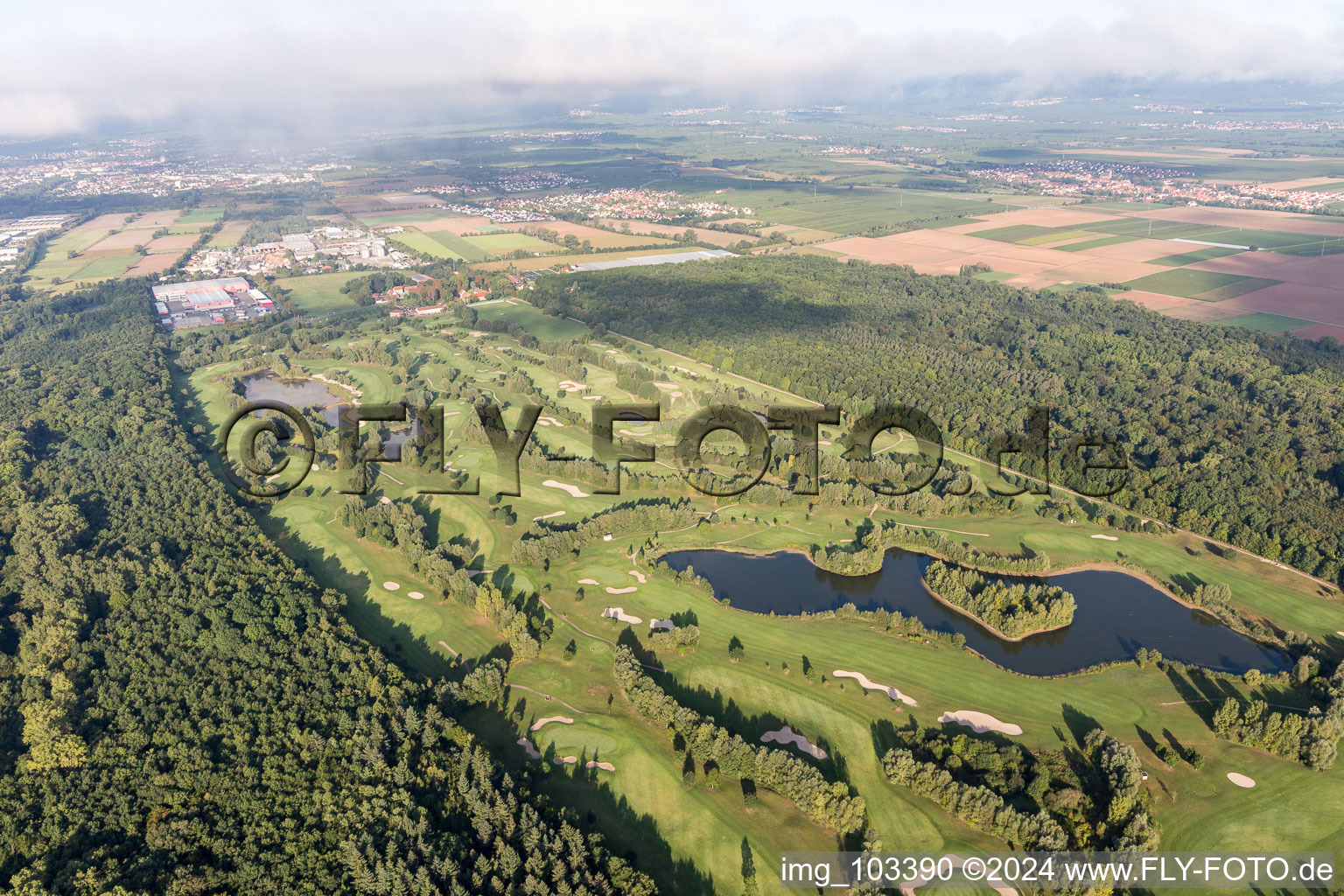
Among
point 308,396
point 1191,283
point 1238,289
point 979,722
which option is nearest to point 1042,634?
point 979,722

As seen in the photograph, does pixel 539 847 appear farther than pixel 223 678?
No

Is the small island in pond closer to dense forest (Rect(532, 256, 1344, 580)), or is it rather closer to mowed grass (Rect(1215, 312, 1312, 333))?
dense forest (Rect(532, 256, 1344, 580))

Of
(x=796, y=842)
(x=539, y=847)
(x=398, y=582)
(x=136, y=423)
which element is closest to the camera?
(x=539, y=847)

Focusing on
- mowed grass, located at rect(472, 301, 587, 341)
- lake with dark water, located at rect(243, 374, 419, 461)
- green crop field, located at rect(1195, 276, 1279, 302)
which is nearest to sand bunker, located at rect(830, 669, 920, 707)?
lake with dark water, located at rect(243, 374, 419, 461)

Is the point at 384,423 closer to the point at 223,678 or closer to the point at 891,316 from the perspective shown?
the point at 223,678

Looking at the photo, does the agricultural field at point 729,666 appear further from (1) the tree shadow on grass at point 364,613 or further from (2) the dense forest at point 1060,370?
(2) the dense forest at point 1060,370

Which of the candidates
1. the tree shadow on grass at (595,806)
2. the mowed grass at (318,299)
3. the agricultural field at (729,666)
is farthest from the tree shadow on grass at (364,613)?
the mowed grass at (318,299)

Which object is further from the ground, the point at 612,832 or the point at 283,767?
the point at 283,767

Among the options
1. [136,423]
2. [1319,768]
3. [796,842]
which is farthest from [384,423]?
[1319,768]
